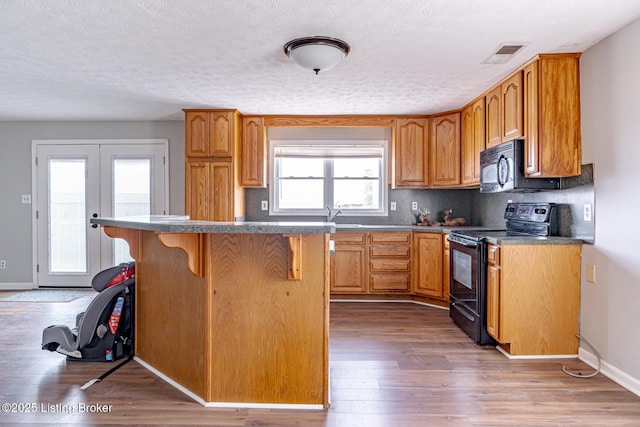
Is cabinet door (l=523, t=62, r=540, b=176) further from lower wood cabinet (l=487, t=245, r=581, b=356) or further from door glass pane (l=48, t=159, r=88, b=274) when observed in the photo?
door glass pane (l=48, t=159, r=88, b=274)

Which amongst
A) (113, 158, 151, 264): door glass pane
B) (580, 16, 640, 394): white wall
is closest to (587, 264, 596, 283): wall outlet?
(580, 16, 640, 394): white wall

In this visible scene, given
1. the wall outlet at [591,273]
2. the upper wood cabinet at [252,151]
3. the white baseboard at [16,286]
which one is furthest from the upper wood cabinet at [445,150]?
the white baseboard at [16,286]

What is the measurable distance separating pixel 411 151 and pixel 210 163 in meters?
2.36

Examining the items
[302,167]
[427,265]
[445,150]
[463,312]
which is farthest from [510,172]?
[302,167]

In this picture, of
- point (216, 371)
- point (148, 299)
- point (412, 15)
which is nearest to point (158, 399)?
point (216, 371)

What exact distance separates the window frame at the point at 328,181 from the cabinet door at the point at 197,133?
854 millimetres

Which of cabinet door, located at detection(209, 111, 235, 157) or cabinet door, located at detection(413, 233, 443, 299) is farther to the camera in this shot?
cabinet door, located at detection(209, 111, 235, 157)

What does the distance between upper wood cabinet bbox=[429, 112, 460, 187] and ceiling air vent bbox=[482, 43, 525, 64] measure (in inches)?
56.0

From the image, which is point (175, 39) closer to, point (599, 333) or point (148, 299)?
point (148, 299)

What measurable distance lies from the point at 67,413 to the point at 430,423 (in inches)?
74.1

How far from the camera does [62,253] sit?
4.92 m

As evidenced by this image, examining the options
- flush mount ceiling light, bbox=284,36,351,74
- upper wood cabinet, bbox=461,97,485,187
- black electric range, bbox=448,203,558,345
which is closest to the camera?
flush mount ceiling light, bbox=284,36,351,74

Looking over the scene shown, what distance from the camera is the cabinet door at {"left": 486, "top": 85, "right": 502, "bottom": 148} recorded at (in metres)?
3.32

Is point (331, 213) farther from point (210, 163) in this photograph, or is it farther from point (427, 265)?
point (210, 163)
